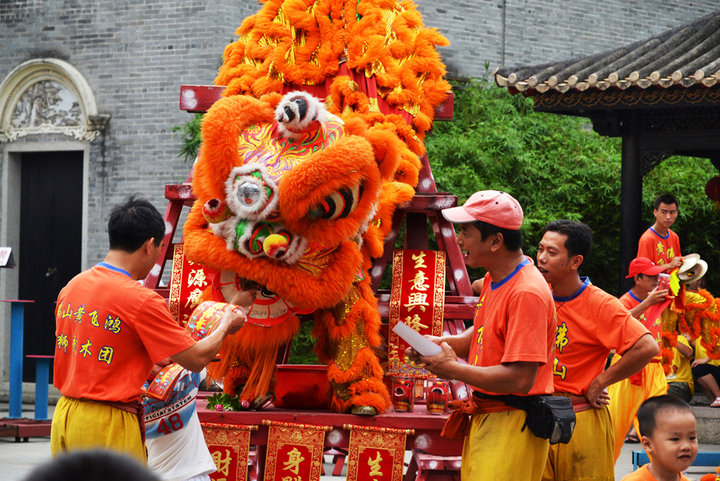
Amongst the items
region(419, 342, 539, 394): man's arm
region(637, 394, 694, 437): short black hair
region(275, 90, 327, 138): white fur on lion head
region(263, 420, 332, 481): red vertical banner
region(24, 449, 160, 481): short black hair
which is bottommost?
region(263, 420, 332, 481): red vertical banner

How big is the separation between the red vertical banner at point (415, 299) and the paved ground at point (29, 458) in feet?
7.54

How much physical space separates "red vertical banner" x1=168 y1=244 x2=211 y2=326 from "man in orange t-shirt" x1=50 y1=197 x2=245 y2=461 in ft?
4.33

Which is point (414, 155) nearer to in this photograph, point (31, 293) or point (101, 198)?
point (101, 198)

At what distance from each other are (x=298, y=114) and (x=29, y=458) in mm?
4382

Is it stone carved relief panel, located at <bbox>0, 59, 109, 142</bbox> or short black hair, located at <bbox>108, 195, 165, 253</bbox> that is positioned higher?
stone carved relief panel, located at <bbox>0, 59, 109, 142</bbox>

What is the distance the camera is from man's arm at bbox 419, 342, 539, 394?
12.1 feet

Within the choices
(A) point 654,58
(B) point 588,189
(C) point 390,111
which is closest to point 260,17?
(C) point 390,111

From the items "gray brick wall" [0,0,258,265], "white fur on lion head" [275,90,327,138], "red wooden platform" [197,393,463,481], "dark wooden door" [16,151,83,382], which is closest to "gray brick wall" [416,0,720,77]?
"gray brick wall" [0,0,258,265]

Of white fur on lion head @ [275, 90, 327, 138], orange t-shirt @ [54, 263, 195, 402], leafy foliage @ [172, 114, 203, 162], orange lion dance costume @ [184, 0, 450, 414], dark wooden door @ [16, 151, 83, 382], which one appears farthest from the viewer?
dark wooden door @ [16, 151, 83, 382]

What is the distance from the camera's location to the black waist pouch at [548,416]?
375cm

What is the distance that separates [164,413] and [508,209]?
1582 mm

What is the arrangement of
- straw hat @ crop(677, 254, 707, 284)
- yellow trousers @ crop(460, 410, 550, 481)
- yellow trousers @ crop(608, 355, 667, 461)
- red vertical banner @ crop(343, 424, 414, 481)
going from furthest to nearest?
straw hat @ crop(677, 254, 707, 284) < yellow trousers @ crop(608, 355, 667, 461) < red vertical banner @ crop(343, 424, 414, 481) < yellow trousers @ crop(460, 410, 550, 481)

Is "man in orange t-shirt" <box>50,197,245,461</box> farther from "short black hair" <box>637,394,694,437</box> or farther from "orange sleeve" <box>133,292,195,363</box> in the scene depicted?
"short black hair" <box>637,394,694,437</box>

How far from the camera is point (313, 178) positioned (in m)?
4.51
